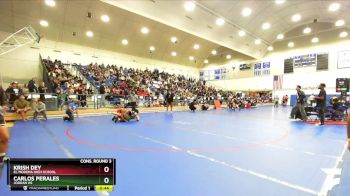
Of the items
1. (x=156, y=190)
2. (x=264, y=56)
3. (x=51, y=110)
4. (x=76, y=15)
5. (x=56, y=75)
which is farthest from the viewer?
(x=264, y=56)

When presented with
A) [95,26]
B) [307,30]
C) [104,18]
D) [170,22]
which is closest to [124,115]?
[170,22]

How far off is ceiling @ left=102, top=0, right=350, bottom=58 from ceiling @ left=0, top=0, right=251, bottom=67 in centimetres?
473

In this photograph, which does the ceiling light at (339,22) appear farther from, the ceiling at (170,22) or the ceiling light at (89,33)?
the ceiling light at (89,33)

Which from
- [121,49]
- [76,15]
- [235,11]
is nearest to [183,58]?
[121,49]

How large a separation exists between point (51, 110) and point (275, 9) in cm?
1898

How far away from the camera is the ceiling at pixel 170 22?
14609mm

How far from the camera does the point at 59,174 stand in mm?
1680

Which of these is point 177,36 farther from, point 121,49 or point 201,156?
point 201,156

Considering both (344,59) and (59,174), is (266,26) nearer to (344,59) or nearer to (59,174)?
(344,59)

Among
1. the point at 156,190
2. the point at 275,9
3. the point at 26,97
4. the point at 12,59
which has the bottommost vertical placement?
the point at 156,190

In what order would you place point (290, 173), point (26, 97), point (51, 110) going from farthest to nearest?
point (51, 110) < point (26, 97) < point (290, 173)

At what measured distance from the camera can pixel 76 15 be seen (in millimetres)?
16828

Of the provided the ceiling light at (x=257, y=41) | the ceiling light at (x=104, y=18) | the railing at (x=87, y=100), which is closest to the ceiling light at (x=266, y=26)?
the ceiling light at (x=257, y=41)

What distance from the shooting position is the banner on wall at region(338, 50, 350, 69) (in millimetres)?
22719
